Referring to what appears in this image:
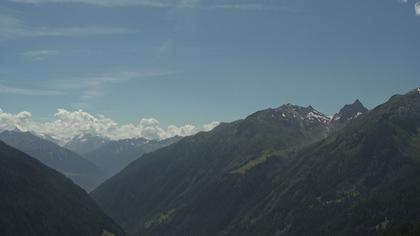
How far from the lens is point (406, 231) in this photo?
7672 inches
